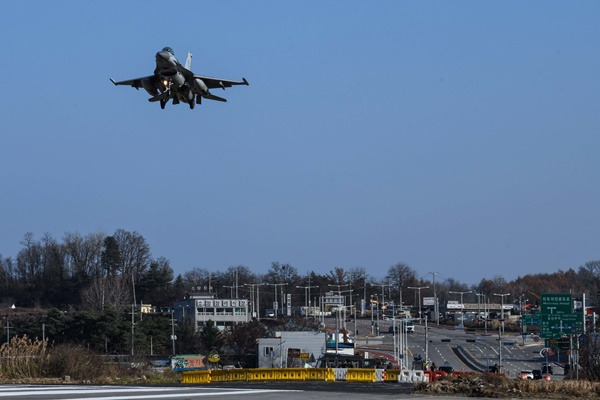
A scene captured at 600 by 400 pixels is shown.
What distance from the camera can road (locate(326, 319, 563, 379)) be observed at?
107938 millimetres

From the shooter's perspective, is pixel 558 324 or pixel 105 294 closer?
pixel 558 324

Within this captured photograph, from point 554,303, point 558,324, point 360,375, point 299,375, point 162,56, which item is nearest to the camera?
point 162,56

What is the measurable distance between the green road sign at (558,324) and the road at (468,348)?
24.2m

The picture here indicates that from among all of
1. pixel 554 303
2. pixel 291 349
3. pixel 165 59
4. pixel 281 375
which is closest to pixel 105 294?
pixel 291 349

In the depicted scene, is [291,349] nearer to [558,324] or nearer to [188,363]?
[188,363]

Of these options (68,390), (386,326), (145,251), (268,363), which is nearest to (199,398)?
(68,390)

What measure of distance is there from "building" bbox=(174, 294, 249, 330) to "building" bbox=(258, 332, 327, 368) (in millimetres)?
41473

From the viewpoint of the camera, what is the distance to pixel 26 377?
4697 cm

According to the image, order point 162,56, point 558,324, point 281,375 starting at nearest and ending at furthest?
point 162,56, point 281,375, point 558,324

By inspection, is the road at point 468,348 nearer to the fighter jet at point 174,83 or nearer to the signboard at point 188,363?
the signboard at point 188,363

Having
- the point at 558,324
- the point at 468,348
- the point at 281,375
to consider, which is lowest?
the point at 468,348

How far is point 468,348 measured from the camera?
422 ft

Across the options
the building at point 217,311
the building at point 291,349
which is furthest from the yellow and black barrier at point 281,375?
the building at point 217,311

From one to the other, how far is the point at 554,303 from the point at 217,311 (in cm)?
8086
